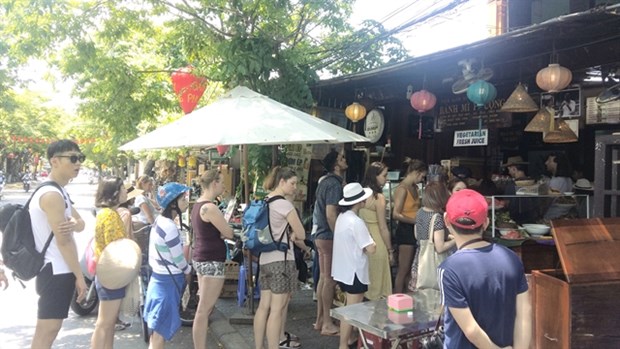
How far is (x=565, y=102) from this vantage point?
604cm

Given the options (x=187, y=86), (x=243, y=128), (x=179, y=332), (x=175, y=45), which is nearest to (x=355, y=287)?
(x=243, y=128)

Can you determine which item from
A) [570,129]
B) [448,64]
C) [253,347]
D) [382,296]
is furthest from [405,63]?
[253,347]

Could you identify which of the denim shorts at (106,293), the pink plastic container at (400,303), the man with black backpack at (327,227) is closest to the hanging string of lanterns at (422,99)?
the man with black backpack at (327,227)

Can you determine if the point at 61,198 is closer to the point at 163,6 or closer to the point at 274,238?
the point at 274,238

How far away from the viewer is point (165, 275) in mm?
3807

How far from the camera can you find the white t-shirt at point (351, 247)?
4289mm

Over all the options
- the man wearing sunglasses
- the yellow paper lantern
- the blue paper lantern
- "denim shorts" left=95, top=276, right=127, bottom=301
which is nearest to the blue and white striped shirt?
"denim shorts" left=95, top=276, right=127, bottom=301

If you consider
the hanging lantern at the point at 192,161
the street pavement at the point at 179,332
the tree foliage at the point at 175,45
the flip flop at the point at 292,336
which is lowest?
the street pavement at the point at 179,332

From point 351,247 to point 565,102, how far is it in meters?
3.83

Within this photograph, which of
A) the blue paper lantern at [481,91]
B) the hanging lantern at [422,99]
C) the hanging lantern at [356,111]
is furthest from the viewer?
the hanging lantern at [356,111]

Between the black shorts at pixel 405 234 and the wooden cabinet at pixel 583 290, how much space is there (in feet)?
8.56

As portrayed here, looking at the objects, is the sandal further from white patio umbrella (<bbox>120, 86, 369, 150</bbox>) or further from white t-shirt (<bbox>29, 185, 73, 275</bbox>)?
white t-shirt (<bbox>29, 185, 73, 275</bbox>)

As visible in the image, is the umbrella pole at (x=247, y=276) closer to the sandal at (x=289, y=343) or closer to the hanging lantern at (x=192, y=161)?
the sandal at (x=289, y=343)

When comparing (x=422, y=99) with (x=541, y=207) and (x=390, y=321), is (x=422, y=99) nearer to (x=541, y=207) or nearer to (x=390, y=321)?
(x=541, y=207)
